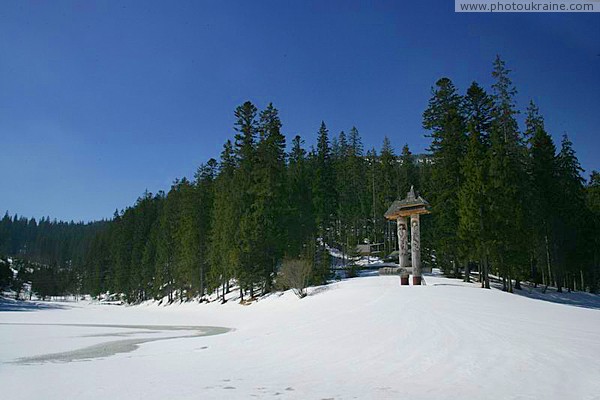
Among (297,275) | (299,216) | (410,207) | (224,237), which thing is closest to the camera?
(410,207)

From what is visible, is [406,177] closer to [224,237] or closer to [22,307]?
[224,237]

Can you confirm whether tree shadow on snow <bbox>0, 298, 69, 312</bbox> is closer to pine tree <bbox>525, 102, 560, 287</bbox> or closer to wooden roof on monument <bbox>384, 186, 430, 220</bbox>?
wooden roof on monument <bbox>384, 186, 430, 220</bbox>

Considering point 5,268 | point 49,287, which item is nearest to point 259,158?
point 5,268

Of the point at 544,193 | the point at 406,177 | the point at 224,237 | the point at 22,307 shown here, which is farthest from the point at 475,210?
the point at 22,307

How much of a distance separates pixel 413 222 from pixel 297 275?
9.00 meters

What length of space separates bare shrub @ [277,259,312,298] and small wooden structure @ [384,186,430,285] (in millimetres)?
7046

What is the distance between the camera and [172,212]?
61.6m

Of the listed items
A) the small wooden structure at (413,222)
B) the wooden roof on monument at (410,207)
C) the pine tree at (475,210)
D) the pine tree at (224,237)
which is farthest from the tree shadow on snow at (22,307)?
the pine tree at (475,210)

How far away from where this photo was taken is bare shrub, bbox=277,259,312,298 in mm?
31145

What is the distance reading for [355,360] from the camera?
10.5m

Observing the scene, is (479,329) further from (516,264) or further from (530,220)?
(530,220)

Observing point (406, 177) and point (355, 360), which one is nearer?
point (355, 360)

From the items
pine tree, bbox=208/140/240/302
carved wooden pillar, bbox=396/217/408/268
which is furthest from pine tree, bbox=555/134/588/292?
pine tree, bbox=208/140/240/302

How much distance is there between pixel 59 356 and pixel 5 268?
9351 centimetres
